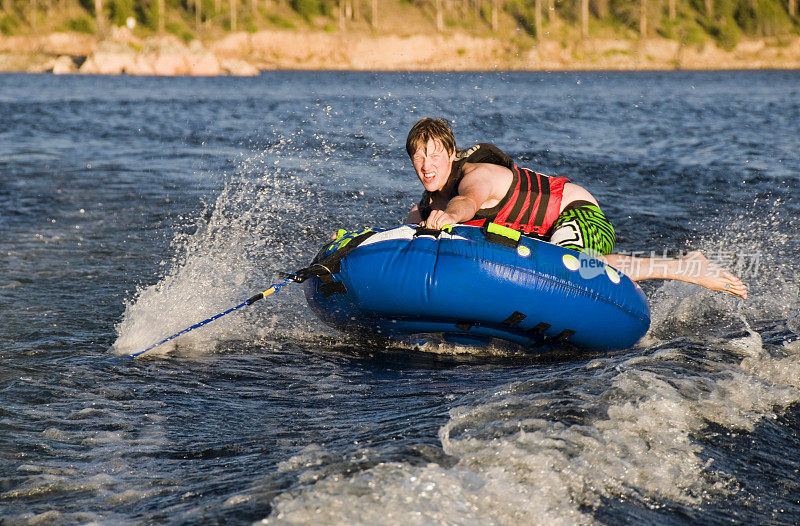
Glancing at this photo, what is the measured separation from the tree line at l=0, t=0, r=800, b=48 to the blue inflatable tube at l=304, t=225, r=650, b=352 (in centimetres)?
5700

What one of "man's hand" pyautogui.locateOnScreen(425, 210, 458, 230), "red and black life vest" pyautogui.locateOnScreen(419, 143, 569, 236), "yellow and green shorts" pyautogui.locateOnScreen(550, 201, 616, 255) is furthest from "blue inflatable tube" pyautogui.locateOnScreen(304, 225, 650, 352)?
"red and black life vest" pyautogui.locateOnScreen(419, 143, 569, 236)

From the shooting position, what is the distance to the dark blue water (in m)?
2.92

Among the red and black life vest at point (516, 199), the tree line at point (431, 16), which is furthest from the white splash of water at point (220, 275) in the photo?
the tree line at point (431, 16)

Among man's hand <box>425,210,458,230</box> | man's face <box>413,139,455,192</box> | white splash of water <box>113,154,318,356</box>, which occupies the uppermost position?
man's face <box>413,139,455,192</box>

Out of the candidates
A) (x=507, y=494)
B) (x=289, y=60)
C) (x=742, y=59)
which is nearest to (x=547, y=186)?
(x=507, y=494)

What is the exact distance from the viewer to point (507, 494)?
2.86 metres

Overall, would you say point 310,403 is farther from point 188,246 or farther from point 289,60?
point 289,60

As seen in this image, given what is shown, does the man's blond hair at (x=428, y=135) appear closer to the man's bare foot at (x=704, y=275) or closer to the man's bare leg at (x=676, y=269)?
the man's bare leg at (x=676, y=269)

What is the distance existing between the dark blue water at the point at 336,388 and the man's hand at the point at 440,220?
0.81m

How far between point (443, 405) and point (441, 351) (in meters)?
1.05

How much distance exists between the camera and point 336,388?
13.8ft

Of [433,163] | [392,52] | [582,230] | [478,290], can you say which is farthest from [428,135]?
[392,52]

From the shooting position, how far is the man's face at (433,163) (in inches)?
185

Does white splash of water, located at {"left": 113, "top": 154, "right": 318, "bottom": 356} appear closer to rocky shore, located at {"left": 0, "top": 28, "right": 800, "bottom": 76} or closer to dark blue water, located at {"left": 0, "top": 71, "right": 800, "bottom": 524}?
dark blue water, located at {"left": 0, "top": 71, "right": 800, "bottom": 524}
